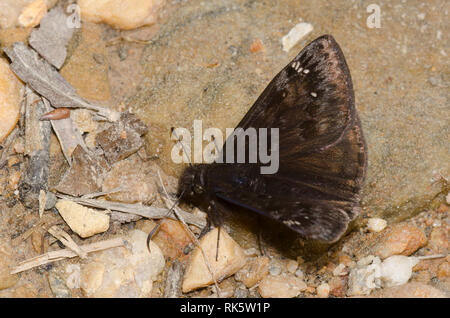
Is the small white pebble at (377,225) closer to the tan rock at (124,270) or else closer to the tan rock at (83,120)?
the tan rock at (124,270)

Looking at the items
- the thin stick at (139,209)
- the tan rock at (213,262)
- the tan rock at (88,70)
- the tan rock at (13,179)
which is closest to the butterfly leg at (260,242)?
the tan rock at (213,262)

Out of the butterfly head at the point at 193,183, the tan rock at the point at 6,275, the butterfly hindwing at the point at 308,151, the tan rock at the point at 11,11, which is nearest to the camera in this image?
the tan rock at the point at 6,275

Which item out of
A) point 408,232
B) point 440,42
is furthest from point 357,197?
point 440,42

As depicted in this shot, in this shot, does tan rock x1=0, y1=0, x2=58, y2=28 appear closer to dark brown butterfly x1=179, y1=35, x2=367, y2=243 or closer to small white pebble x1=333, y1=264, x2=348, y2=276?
dark brown butterfly x1=179, y1=35, x2=367, y2=243

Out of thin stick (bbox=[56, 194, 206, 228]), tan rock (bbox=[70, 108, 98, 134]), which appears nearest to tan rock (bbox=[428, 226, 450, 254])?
thin stick (bbox=[56, 194, 206, 228])

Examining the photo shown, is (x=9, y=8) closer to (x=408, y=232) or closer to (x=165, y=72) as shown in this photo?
(x=165, y=72)
